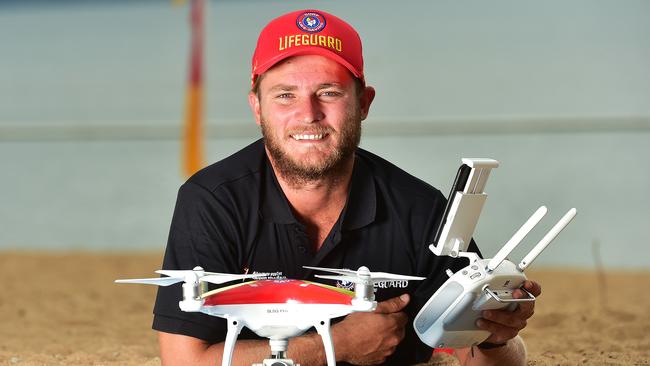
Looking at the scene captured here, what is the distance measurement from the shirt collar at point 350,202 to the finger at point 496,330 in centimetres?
39

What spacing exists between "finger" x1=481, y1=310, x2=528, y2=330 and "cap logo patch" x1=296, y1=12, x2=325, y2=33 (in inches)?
26.6

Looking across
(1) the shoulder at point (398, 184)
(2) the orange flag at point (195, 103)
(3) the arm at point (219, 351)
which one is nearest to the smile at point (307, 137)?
(1) the shoulder at point (398, 184)

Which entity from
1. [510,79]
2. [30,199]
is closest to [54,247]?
[30,199]

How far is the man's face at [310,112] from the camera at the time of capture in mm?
2176

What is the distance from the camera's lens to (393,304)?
2.28 m

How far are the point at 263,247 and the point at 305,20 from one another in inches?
19.4

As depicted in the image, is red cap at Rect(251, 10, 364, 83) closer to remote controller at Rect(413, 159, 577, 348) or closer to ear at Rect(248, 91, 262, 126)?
ear at Rect(248, 91, 262, 126)

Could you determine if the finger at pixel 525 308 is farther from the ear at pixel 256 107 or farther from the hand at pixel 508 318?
the ear at pixel 256 107

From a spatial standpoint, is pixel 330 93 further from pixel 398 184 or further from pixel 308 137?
pixel 398 184

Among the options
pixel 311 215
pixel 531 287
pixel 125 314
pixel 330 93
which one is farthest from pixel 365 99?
pixel 125 314

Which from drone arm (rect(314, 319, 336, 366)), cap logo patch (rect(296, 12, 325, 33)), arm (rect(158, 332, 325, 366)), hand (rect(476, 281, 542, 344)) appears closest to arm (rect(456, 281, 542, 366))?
hand (rect(476, 281, 542, 344))

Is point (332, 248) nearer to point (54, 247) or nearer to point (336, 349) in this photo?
point (336, 349)

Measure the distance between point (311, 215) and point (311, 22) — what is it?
43 centimetres

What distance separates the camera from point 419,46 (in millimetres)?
9359
